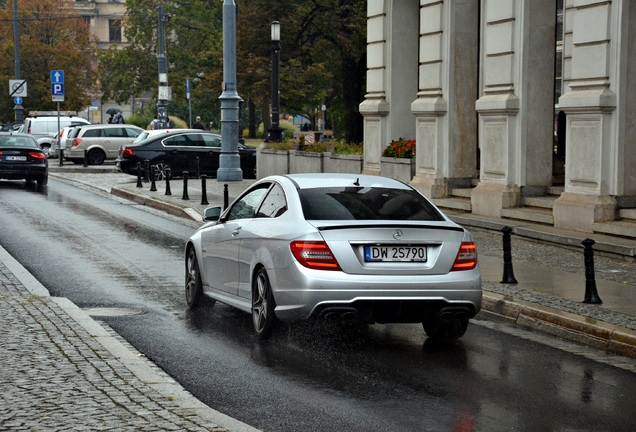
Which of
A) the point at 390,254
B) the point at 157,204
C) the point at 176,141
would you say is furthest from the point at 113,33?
the point at 390,254

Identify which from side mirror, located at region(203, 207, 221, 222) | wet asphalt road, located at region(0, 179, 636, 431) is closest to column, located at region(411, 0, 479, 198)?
wet asphalt road, located at region(0, 179, 636, 431)

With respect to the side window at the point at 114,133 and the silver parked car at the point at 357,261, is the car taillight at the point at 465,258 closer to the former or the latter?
the silver parked car at the point at 357,261

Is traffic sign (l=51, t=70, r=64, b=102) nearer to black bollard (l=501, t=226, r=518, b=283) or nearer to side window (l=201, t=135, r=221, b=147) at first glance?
side window (l=201, t=135, r=221, b=147)

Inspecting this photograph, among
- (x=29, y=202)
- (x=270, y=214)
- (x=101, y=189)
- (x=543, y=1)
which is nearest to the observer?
(x=270, y=214)

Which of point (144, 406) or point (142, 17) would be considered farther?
point (142, 17)

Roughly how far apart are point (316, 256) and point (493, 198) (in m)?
12.0

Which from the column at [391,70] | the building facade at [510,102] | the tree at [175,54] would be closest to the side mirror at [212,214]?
the building facade at [510,102]

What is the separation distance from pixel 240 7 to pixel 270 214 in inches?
1590

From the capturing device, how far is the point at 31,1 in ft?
307

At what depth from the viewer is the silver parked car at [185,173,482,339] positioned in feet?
32.8

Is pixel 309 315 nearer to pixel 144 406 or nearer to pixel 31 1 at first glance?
pixel 144 406

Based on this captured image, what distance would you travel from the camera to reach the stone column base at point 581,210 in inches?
726

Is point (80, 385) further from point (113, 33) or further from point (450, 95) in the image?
point (113, 33)

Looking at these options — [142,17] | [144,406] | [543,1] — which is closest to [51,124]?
[142,17]
